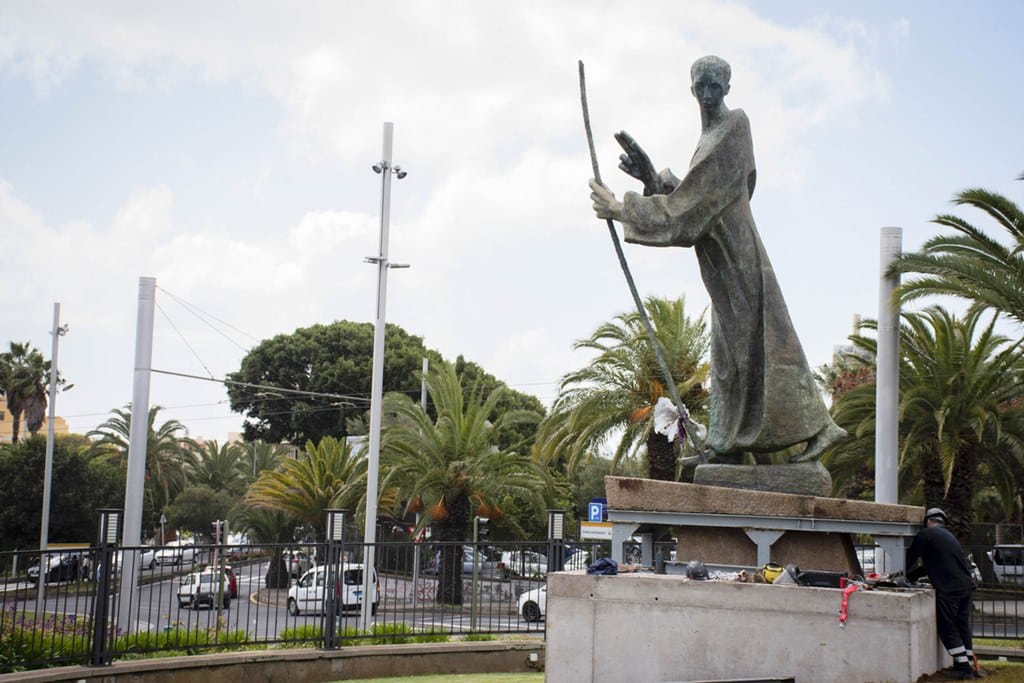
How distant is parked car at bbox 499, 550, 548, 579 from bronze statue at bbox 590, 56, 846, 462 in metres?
7.61

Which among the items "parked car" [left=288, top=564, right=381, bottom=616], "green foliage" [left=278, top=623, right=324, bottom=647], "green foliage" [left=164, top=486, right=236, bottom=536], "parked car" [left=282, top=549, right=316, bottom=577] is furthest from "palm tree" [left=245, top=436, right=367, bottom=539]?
"green foliage" [left=164, top=486, right=236, bottom=536]

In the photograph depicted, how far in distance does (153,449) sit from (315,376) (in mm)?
12233

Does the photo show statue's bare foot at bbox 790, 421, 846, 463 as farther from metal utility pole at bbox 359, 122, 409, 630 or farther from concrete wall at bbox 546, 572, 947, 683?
metal utility pole at bbox 359, 122, 409, 630

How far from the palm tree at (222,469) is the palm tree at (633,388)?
3857 cm

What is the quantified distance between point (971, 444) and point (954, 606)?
46.4 feet

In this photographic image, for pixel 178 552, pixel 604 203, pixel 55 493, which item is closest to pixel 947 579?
pixel 604 203

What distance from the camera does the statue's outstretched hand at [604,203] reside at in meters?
8.03

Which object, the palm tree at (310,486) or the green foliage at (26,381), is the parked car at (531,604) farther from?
the green foliage at (26,381)

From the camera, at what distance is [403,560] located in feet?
47.4

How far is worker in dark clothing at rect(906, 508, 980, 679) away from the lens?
24.4 ft

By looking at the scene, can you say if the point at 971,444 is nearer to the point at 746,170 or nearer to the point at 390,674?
the point at 390,674

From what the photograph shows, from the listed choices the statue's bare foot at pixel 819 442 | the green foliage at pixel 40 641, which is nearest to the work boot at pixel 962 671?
the statue's bare foot at pixel 819 442

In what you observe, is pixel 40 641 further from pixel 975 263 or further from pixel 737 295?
pixel 975 263

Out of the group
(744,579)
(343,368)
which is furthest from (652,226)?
(343,368)
